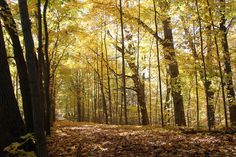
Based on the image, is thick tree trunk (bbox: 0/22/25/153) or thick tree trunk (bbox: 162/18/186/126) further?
thick tree trunk (bbox: 162/18/186/126)

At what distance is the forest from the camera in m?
6.54

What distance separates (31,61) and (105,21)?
17.7 m

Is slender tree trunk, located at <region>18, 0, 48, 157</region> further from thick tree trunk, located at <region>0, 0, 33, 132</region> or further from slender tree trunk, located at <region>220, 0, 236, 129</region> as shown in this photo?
slender tree trunk, located at <region>220, 0, 236, 129</region>

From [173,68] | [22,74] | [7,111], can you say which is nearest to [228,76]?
[173,68]

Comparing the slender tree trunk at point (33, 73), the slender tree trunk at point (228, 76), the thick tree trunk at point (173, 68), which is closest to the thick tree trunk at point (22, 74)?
the slender tree trunk at point (33, 73)

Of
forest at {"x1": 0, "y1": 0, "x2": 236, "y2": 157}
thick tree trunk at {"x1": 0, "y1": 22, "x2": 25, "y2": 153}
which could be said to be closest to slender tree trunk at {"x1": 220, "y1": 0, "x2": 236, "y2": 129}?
forest at {"x1": 0, "y1": 0, "x2": 236, "y2": 157}

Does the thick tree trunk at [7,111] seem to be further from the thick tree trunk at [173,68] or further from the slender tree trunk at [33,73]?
the thick tree trunk at [173,68]

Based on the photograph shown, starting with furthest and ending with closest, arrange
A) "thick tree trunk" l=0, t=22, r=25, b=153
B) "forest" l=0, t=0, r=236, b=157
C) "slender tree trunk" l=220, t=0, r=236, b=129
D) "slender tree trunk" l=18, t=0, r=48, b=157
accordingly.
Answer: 1. "slender tree trunk" l=220, t=0, r=236, b=129
2. "thick tree trunk" l=0, t=22, r=25, b=153
3. "forest" l=0, t=0, r=236, b=157
4. "slender tree trunk" l=18, t=0, r=48, b=157

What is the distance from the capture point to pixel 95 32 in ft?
76.4

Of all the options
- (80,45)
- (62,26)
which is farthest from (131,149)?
(80,45)

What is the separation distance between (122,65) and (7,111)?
988cm

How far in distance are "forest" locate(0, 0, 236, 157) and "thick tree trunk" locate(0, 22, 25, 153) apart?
0.8 inches

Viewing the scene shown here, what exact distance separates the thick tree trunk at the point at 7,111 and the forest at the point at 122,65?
2 cm

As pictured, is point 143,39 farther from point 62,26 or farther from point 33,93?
point 33,93
